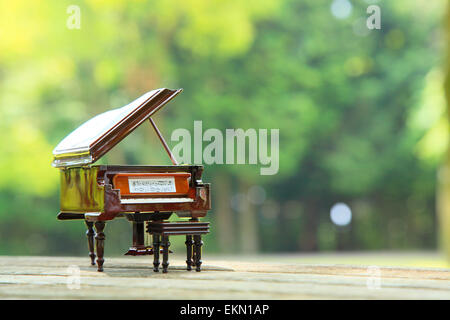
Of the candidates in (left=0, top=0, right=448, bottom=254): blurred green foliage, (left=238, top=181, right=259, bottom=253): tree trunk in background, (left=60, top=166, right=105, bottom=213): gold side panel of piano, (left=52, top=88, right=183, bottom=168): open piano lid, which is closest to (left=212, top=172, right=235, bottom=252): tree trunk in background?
(left=0, top=0, right=448, bottom=254): blurred green foliage

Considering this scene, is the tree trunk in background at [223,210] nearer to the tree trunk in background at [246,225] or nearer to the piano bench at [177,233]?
the tree trunk in background at [246,225]

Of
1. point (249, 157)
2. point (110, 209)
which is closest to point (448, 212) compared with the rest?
point (249, 157)

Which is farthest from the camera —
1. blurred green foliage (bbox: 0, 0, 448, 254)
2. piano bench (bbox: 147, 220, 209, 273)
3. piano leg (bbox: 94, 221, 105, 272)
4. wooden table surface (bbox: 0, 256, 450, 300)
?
blurred green foliage (bbox: 0, 0, 448, 254)

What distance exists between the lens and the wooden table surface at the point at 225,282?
479 centimetres

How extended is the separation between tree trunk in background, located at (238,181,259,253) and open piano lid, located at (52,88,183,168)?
39.5 feet

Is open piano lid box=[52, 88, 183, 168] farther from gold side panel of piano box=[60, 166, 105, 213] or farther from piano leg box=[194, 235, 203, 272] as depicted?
piano leg box=[194, 235, 203, 272]

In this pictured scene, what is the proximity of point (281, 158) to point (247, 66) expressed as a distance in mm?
2369

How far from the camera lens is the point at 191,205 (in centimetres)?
589

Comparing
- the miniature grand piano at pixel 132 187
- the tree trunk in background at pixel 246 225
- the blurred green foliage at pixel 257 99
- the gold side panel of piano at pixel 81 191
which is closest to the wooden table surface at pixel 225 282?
the miniature grand piano at pixel 132 187

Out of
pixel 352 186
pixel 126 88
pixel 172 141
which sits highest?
pixel 126 88

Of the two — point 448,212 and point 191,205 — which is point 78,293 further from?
point 448,212

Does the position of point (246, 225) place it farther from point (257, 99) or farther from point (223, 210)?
point (257, 99)

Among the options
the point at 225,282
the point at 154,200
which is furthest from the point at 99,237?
the point at 225,282

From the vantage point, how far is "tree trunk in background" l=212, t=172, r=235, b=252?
17891 millimetres
